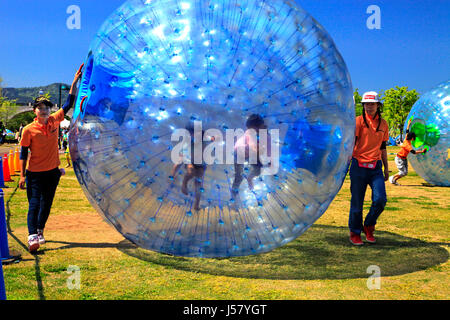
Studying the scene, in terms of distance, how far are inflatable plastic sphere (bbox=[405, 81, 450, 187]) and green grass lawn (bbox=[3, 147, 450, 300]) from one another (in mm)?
4855

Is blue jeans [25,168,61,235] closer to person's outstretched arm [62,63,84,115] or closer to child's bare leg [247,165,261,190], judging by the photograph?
person's outstretched arm [62,63,84,115]

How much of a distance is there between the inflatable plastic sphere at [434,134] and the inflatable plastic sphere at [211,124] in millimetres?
8369

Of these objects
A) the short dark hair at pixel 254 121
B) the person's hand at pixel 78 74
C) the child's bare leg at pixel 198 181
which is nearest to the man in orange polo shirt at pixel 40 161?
the person's hand at pixel 78 74

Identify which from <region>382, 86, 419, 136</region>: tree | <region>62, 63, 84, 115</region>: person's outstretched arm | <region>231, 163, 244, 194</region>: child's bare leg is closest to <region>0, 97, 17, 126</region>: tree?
<region>382, 86, 419, 136</region>: tree

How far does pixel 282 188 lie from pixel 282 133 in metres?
0.45

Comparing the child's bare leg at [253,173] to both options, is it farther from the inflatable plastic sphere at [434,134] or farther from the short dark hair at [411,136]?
the short dark hair at [411,136]

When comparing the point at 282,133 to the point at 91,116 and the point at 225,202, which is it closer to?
the point at 225,202

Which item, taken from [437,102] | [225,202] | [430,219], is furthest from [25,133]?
[437,102]

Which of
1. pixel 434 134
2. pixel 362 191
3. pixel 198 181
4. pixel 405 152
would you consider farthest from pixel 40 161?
pixel 405 152

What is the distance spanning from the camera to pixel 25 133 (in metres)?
5.30

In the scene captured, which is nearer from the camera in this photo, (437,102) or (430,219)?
(430,219)

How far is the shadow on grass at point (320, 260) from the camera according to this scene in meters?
4.50

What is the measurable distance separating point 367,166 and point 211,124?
118 inches

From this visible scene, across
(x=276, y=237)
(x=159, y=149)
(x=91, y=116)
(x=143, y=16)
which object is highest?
(x=143, y=16)
